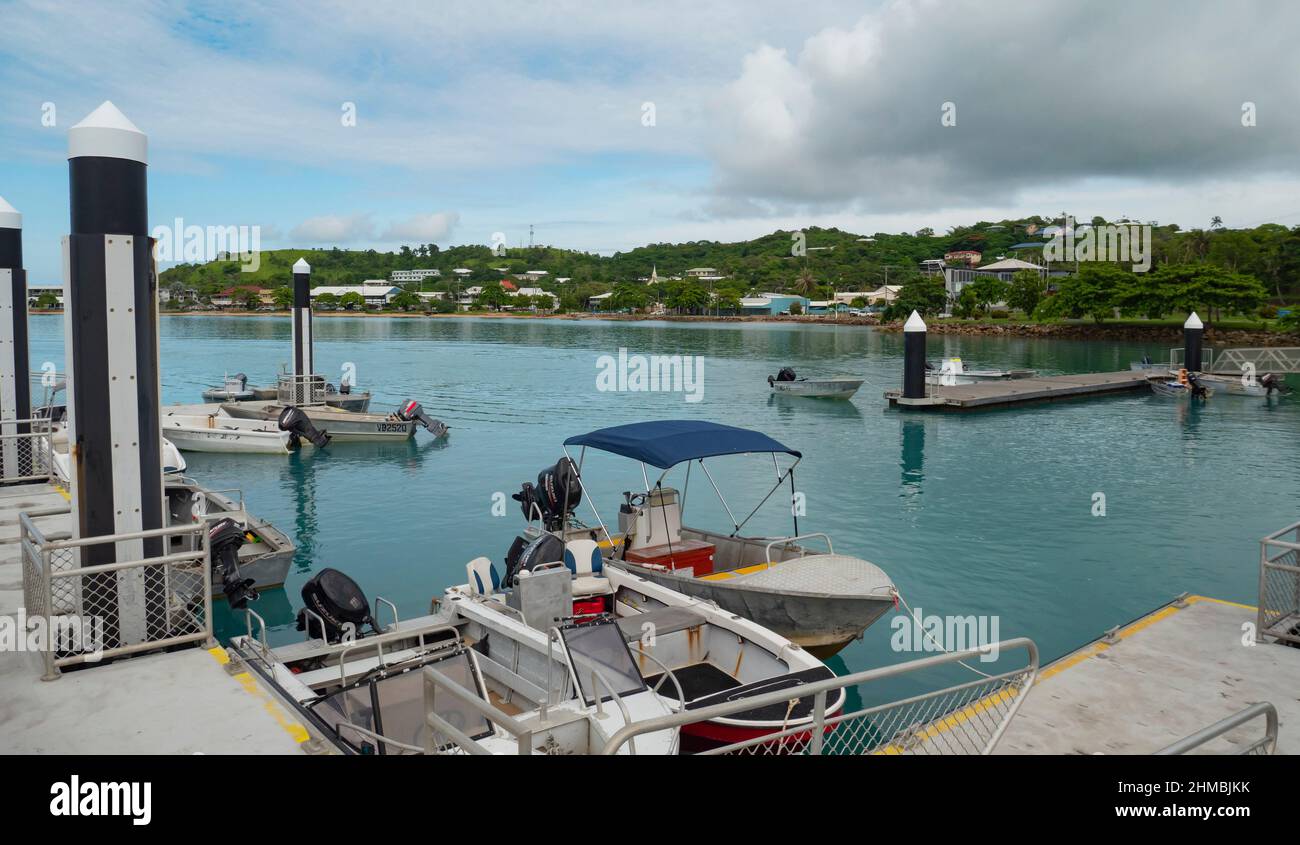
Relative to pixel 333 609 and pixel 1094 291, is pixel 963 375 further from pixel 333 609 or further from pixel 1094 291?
pixel 1094 291

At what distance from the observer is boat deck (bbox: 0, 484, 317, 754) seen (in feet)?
19.9

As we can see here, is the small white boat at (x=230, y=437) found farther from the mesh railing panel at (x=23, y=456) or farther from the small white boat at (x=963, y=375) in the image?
the small white boat at (x=963, y=375)

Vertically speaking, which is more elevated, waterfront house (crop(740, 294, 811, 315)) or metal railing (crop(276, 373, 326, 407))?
waterfront house (crop(740, 294, 811, 315))

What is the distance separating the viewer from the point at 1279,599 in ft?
33.2

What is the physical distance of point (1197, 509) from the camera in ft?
80.3

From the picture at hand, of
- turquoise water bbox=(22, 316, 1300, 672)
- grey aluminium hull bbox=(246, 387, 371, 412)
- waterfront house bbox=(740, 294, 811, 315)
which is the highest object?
waterfront house bbox=(740, 294, 811, 315)

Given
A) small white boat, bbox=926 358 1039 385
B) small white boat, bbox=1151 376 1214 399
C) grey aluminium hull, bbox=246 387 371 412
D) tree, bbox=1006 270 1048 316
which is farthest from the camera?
tree, bbox=1006 270 1048 316

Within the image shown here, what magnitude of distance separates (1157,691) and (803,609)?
14.6ft

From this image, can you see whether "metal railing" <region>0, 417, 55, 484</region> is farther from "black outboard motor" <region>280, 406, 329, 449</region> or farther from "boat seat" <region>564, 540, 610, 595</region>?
"black outboard motor" <region>280, 406, 329, 449</region>

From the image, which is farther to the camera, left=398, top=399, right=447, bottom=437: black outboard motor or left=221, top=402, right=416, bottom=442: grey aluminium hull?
left=398, top=399, right=447, bottom=437: black outboard motor

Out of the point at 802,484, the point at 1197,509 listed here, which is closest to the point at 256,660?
the point at 802,484

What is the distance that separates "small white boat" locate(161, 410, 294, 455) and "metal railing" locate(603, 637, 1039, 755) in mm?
26423

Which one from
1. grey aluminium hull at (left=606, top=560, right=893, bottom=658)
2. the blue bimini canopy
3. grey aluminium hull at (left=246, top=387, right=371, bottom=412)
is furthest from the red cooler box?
grey aluminium hull at (left=246, top=387, right=371, bottom=412)
